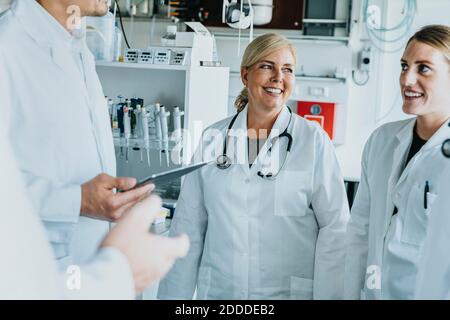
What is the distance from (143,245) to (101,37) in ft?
4.88

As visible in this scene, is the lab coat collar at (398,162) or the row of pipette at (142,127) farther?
the row of pipette at (142,127)

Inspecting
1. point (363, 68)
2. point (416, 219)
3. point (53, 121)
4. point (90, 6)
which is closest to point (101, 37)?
point (90, 6)

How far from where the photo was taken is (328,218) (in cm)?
115

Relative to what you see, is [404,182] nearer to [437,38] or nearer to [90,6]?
[437,38]

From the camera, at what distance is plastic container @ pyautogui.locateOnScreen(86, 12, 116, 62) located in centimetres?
180

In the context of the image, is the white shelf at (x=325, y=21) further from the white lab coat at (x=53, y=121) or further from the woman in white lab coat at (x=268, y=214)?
the white lab coat at (x=53, y=121)

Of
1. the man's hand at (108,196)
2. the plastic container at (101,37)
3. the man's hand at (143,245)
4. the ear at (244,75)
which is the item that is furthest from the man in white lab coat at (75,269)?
the plastic container at (101,37)

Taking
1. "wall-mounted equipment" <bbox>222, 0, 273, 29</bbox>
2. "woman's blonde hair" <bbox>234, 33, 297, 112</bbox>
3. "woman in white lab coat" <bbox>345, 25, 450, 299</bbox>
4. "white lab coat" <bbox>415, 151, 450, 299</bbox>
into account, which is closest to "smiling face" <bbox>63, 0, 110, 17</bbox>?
"woman's blonde hair" <bbox>234, 33, 297, 112</bbox>

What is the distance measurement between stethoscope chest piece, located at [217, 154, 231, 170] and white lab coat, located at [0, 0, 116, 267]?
0.21 meters

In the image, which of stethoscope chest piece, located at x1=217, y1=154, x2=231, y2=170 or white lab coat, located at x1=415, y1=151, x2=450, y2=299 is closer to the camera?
white lab coat, located at x1=415, y1=151, x2=450, y2=299

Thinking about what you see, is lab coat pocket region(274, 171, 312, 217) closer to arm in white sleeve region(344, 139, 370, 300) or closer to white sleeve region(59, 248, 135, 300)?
arm in white sleeve region(344, 139, 370, 300)

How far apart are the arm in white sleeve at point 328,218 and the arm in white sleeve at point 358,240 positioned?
32mm

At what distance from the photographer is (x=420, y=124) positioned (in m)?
1.07

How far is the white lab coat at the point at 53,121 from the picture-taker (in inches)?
37.5
